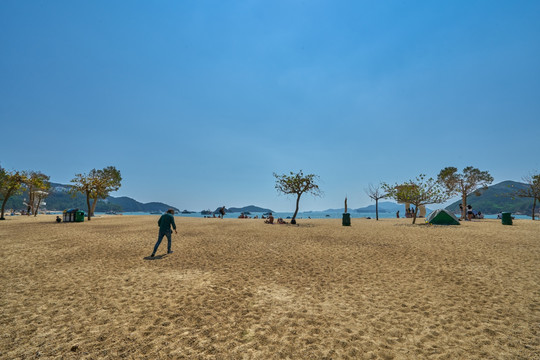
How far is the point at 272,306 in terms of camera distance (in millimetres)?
6273

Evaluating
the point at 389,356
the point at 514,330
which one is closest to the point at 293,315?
the point at 389,356

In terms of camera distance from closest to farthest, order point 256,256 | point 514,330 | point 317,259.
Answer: point 514,330
point 317,259
point 256,256

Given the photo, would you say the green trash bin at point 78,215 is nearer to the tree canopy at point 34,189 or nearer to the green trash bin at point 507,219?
the tree canopy at point 34,189

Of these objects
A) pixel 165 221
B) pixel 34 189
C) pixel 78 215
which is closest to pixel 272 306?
pixel 165 221

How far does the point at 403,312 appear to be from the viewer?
230 inches

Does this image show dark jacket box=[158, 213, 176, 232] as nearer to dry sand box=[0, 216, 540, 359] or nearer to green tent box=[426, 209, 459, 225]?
dry sand box=[0, 216, 540, 359]

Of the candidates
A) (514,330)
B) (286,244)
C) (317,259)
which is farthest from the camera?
(286,244)

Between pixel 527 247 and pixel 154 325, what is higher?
pixel 527 247

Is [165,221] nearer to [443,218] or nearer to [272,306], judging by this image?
[272,306]

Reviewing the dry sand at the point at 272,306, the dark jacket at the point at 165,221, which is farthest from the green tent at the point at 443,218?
the dark jacket at the point at 165,221

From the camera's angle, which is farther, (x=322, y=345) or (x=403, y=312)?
(x=403, y=312)

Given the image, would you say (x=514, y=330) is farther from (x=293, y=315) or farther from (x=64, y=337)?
(x=64, y=337)

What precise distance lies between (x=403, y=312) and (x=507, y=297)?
3409 millimetres

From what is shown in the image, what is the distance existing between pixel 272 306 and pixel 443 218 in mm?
28258
